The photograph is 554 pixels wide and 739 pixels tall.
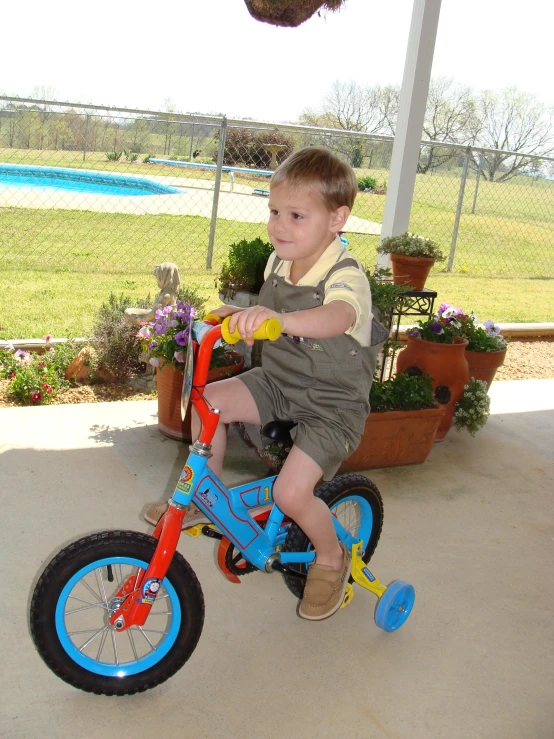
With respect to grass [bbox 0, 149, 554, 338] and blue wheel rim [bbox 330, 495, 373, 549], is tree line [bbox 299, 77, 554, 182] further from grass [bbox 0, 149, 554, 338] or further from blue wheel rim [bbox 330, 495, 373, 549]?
blue wheel rim [bbox 330, 495, 373, 549]

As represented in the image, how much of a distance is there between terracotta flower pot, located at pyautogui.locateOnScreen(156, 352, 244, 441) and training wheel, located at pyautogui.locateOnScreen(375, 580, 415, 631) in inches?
58.3

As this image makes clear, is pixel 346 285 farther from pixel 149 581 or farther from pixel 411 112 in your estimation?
pixel 411 112

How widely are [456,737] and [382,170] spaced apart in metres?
8.43

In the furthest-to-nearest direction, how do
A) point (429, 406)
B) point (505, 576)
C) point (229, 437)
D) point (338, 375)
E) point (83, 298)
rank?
point (83, 298), point (229, 437), point (429, 406), point (505, 576), point (338, 375)

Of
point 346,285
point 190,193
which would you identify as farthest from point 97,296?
point 190,193

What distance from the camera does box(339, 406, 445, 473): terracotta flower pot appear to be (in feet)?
10.8

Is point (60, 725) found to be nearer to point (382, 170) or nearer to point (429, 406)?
point (429, 406)

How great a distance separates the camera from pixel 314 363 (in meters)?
2.05

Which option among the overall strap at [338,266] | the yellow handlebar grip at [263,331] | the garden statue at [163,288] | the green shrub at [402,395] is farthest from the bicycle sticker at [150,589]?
the garden statue at [163,288]

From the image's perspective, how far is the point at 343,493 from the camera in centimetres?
230

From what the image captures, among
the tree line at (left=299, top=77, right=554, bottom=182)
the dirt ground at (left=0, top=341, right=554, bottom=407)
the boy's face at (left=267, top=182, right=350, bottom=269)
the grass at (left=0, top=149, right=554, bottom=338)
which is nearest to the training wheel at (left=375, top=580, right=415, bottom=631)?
the boy's face at (left=267, top=182, right=350, bottom=269)

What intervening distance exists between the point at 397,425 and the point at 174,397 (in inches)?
43.8

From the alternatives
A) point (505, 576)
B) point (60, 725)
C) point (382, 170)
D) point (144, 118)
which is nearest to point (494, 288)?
point (382, 170)

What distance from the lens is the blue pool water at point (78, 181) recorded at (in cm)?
1081
